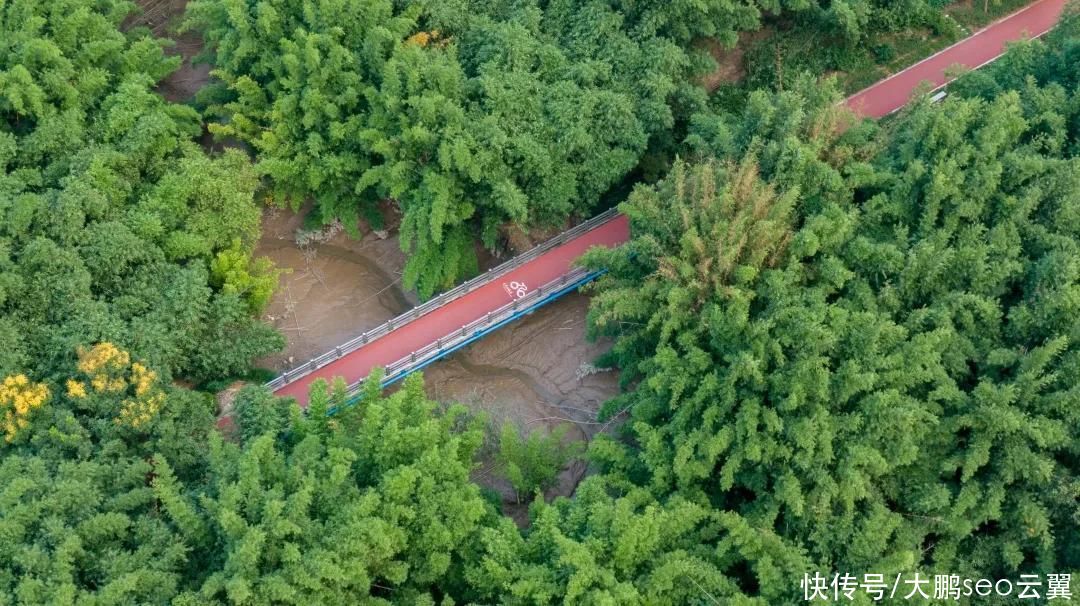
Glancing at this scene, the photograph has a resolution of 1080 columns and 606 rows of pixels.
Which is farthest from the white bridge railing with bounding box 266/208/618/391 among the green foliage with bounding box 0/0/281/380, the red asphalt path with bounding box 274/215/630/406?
the green foliage with bounding box 0/0/281/380

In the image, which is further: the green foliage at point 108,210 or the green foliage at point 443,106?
the green foliage at point 443,106

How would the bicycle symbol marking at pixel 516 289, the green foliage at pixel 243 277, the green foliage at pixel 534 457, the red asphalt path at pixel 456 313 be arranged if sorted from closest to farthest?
1. the green foliage at pixel 534 457
2. the green foliage at pixel 243 277
3. the red asphalt path at pixel 456 313
4. the bicycle symbol marking at pixel 516 289

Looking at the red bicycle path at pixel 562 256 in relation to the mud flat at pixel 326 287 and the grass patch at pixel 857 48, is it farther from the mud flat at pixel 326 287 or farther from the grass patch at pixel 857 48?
the mud flat at pixel 326 287

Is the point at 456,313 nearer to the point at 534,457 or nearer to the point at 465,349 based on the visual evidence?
the point at 465,349

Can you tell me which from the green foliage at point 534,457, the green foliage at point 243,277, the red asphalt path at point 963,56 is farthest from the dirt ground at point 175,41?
the red asphalt path at point 963,56

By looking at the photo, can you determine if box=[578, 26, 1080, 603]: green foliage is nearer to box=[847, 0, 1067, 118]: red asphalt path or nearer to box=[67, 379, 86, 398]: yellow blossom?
box=[847, 0, 1067, 118]: red asphalt path

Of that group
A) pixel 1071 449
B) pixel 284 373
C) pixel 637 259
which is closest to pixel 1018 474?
pixel 1071 449

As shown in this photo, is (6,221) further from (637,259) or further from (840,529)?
(840,529)
